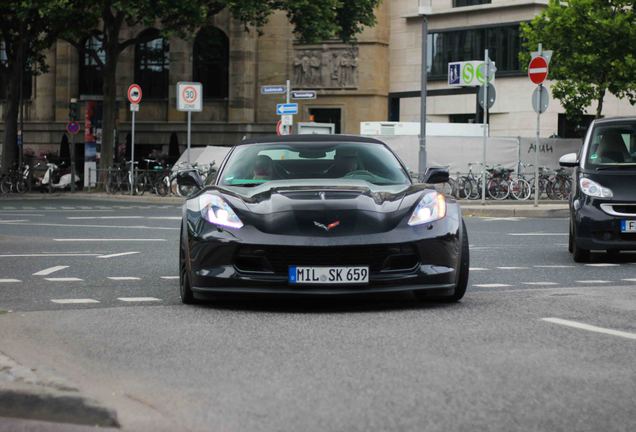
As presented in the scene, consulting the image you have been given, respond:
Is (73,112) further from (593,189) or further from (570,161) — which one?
(593,189)

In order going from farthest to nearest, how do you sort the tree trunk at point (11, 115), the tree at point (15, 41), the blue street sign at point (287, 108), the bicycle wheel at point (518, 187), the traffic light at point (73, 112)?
the tree trunk at point (11, 115) < the traffic light at point (73, 112) < the tree at point (15, 41) < the blue street sign at point (287, 108) < the bicycle wheel at point (518, 187)

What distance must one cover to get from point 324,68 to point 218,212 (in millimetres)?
51857

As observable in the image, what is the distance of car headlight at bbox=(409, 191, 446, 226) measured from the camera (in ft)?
32.9

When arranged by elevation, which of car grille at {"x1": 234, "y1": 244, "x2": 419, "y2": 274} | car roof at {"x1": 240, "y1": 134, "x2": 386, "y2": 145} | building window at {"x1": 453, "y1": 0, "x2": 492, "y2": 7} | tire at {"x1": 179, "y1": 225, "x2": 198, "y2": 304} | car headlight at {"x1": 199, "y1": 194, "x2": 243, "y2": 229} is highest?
building window at {"x1": 453, "y1": 0, "x2": 492, "y2": 7}

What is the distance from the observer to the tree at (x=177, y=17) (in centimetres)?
4444

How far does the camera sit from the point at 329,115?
61719 mm

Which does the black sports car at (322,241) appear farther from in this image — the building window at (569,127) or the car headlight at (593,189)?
the building window at (569,127)

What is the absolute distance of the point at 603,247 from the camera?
50.7 ft

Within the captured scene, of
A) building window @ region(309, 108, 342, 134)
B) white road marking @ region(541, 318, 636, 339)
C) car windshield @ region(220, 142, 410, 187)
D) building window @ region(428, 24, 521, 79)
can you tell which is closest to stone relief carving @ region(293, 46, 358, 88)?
building window @ region(309, 108, 342, 134)

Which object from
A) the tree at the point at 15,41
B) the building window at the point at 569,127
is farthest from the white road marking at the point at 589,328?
the building window at the point at 569,127

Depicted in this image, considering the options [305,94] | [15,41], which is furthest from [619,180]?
[15,41]

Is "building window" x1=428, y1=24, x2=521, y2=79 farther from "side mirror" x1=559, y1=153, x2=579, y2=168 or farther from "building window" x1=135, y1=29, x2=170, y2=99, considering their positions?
"side mirror" x1=559, y1=153, x2=579, y2=168

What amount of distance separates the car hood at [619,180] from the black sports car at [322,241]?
540 cm

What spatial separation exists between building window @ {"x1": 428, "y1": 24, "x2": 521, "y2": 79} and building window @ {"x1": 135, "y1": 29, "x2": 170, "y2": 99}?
40.2ft
